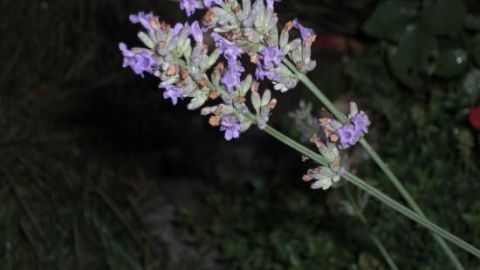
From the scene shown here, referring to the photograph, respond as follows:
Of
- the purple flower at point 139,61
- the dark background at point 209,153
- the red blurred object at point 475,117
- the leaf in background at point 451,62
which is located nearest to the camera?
the purple flower at point 139,61

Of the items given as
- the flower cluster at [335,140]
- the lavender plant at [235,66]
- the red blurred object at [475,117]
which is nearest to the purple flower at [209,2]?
the lavender plant at [235,66]

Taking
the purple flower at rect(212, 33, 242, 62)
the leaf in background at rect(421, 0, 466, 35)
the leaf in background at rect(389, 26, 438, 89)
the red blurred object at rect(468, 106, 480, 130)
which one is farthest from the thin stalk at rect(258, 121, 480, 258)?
the leaf in background at rect(389, 26, 438, 89)

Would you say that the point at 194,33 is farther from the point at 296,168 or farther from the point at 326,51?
the point at 326,51

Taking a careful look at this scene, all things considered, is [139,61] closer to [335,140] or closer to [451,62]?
[335,140]

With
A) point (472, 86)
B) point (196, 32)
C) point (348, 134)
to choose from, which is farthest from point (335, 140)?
point (472, 86)

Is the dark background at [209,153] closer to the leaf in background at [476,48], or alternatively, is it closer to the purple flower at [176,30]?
the leaf in background at [476,48]
